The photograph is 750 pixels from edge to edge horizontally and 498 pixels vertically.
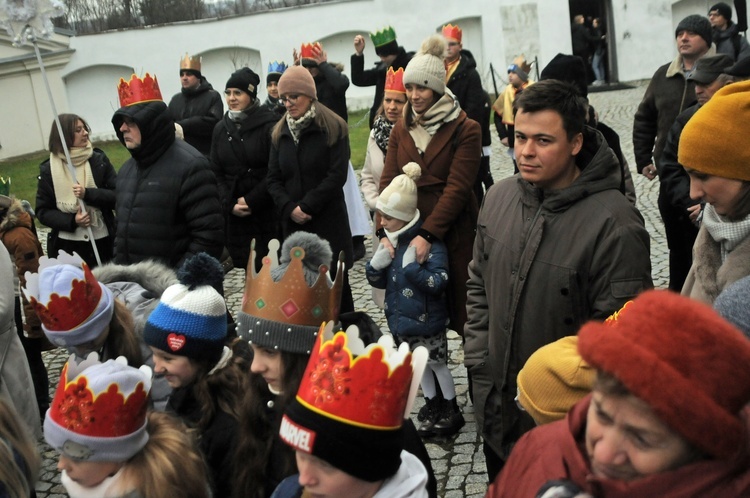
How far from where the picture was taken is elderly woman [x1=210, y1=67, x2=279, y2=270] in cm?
650

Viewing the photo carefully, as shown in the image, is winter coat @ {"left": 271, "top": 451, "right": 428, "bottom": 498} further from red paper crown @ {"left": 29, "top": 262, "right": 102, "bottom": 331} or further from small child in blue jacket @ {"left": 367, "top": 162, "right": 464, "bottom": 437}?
small child in blue jacket @ {"left": 367, "top": 162, "right": 464, "bottom": 437}

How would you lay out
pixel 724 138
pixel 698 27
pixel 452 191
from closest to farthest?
1. pixel 724 138
2. pixel 452 191
3. pixel 698 27

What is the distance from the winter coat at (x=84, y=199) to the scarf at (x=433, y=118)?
246 cm

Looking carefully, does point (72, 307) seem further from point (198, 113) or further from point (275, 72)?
point (275, 72)

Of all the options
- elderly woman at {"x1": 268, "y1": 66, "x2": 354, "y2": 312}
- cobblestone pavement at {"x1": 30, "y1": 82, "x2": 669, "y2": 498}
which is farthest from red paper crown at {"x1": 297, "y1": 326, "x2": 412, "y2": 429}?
elderly woman at {"x1": 268, "y1": 66, "x2": 354, "y2": 312}

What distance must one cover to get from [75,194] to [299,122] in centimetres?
171

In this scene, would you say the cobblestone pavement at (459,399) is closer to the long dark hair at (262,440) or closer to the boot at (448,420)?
the boot at (448,420)

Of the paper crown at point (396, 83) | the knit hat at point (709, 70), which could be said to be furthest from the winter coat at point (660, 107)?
the paper crown at point (396, 83)

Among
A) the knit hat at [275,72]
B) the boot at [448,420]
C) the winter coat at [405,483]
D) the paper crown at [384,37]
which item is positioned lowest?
the boot at [448,420]

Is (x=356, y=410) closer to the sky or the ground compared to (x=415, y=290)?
closer to the sky

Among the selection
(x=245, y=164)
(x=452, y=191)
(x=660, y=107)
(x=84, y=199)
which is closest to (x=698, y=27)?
(x=660, y=107)

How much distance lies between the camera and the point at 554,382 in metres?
2.57

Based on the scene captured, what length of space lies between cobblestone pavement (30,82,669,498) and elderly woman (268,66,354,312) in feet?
3.77

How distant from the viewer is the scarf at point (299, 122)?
596 centimetres
